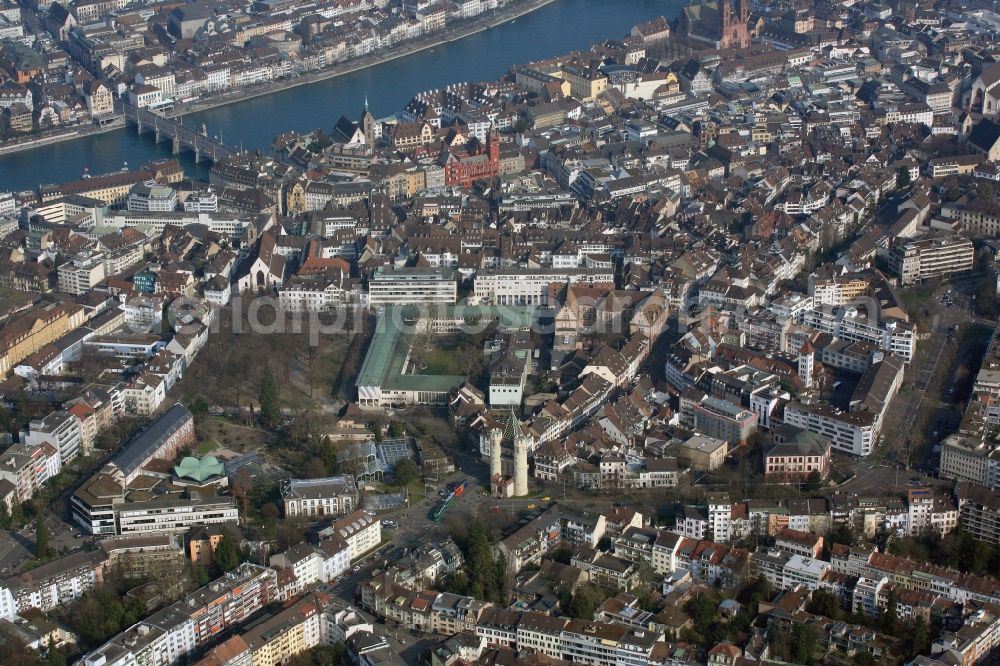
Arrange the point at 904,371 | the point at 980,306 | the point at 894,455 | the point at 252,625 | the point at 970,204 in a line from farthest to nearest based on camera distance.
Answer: the point at 970,204
the point at 980,306
the point at 904,371
the point at 894,455
the point at 252,625

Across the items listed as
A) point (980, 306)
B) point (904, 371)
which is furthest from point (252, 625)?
point (980, 306)

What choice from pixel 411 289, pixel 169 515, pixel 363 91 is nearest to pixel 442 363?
pixel 411 289

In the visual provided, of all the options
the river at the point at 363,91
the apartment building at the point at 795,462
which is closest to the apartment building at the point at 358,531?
the apartment building at the point at 795,462

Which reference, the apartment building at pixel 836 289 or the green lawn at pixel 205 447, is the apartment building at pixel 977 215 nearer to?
the apartment building at pixel 836 289

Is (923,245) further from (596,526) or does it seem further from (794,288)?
(596,526)

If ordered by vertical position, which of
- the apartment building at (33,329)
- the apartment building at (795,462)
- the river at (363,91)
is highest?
the apartment building at (33,329)

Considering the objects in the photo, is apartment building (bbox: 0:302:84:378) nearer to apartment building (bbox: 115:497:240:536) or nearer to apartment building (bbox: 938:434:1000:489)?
apartment building (bbox: 115:497:240:536)
